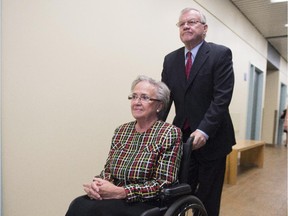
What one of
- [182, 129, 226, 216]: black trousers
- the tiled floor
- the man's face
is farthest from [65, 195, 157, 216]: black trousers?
the tiled floor

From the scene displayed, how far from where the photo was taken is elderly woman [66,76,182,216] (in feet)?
4.35

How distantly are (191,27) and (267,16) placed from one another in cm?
486

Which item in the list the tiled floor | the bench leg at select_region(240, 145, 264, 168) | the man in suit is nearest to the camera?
the man in suit

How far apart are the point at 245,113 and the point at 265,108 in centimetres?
402

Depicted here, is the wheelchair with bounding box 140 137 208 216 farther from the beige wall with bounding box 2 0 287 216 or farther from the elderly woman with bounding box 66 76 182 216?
the beige wall with bounding box 2 0 287 216

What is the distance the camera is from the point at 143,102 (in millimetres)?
1577

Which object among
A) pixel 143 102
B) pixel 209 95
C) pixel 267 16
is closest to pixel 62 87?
pixel 143 102

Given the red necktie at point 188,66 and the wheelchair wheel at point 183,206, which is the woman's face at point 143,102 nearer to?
the red necktie at point 188,66

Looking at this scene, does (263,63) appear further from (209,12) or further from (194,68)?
(194,68)

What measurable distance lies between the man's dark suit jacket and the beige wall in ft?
2.76

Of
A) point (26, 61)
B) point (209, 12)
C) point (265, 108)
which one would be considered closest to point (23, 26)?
→ point (26, 61)

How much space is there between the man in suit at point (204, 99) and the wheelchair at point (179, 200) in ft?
0.54

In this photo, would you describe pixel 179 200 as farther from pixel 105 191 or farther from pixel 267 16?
pixel 267 16

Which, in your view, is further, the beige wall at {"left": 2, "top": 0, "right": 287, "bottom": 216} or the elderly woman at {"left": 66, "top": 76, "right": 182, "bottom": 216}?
the beige wall at {"left": 2, "top": 0, "right": 287, "bottom": 216}
